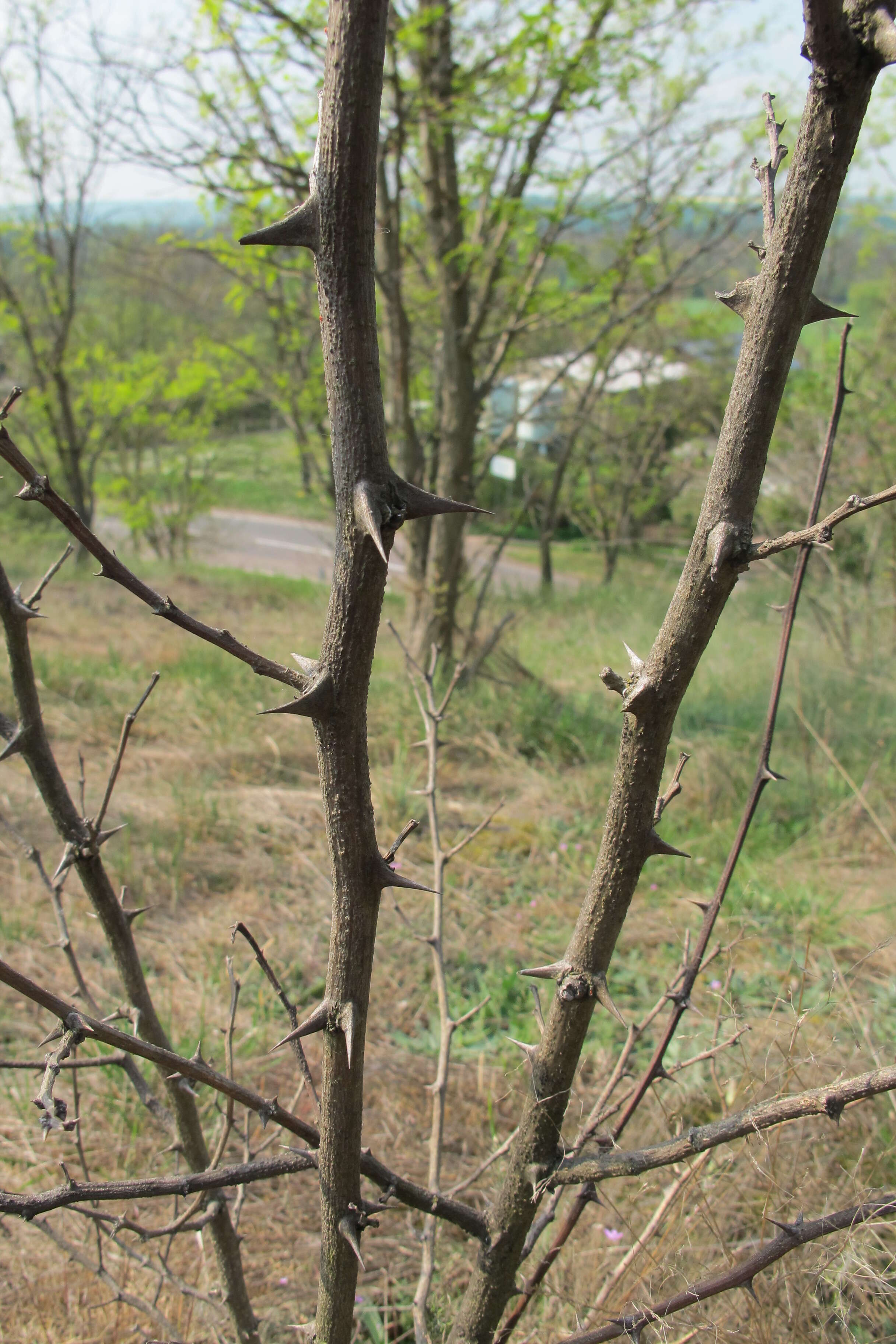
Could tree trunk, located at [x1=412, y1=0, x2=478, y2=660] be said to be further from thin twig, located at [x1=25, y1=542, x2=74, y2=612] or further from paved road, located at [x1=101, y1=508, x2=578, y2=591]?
paved road, located at [x1=101, y1=508, x2=578, y2=591]

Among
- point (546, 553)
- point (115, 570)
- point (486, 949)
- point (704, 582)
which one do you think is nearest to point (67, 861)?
point (115, 570)

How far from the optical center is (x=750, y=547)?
0.75 m

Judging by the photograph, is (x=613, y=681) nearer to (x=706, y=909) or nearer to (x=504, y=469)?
(x=706, y=909)

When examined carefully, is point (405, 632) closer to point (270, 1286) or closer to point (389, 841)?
point (389, 841)

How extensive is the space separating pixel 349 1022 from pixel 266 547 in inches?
928

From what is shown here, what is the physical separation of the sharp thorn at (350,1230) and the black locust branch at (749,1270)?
0.28m

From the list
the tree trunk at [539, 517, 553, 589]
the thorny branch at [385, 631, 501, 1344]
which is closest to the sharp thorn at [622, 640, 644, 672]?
the thorny branch at [385, 631, 501, 1344]

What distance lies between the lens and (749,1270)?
879mm

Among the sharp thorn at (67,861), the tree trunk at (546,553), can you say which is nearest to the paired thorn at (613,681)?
the sharp thorn at (67,861)

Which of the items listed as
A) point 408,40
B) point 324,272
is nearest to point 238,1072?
point 324,272

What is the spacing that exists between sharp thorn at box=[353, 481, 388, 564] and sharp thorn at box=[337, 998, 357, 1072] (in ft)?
1.36

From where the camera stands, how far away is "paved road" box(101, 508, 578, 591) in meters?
18.8

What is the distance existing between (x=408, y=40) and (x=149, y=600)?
4.59 m

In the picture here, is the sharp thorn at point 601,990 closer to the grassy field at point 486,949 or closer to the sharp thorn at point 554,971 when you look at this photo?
the sharp thorn at point 554,971
